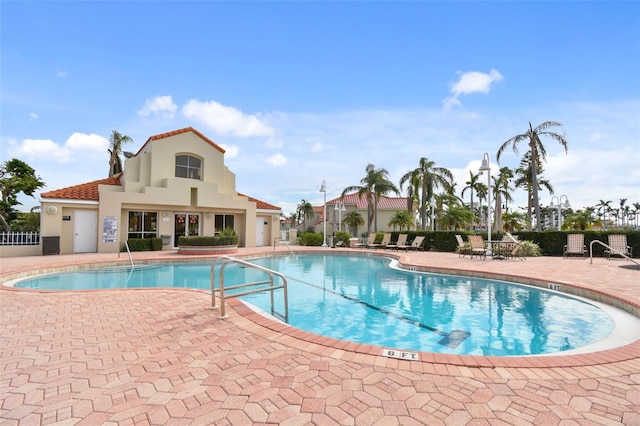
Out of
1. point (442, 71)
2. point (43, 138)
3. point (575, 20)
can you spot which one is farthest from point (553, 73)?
point (43, 138)

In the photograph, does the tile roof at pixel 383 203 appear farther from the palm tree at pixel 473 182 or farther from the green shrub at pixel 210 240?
the green shrub at pixel 210 240

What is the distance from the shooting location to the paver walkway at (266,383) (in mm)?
2482

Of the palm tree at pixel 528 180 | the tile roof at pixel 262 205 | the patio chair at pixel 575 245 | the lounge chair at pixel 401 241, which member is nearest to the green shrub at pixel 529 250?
the patio chair at pixel 575 245

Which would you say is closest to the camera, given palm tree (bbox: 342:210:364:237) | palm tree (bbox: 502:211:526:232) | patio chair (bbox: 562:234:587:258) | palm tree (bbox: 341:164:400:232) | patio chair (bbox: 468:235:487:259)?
patio chair (bbox: 562:234:587:258)

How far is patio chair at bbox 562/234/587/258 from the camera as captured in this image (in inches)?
599

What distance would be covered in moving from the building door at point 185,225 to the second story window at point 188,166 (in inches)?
104

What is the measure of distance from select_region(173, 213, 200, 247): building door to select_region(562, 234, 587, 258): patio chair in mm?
21459

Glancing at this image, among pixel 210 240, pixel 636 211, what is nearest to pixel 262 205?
pixel 210 240

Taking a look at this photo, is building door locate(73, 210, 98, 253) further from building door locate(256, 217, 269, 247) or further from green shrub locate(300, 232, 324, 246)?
green shrub locate(300, 232, 324, 246)

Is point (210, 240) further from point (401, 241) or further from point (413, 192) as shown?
point (413, 192)

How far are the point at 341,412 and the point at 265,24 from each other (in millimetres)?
12724

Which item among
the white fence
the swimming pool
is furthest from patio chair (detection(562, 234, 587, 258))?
the white fence

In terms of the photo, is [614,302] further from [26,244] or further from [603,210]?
[603,210]

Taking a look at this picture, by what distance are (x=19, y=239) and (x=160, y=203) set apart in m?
6.81
